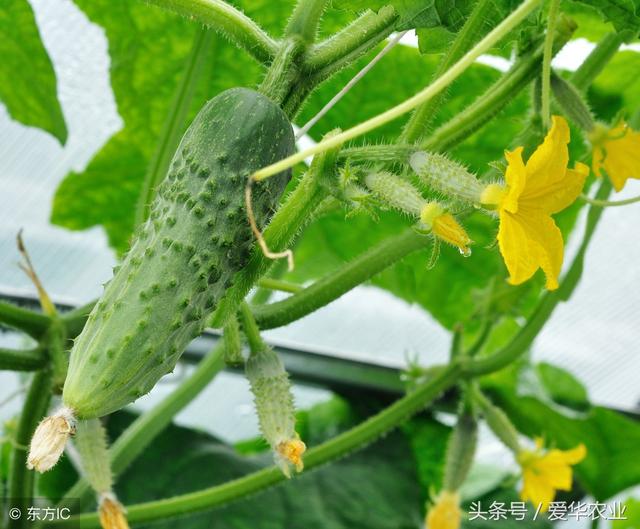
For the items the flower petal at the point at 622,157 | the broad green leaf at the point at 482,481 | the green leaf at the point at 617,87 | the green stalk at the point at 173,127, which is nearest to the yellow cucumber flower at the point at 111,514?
the green stalk at the point at 173,127

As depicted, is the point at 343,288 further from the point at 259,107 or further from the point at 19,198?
the point at 19,198

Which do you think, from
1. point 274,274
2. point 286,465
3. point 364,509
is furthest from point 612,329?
point 286,465

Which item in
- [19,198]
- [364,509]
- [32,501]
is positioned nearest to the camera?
[32,501]

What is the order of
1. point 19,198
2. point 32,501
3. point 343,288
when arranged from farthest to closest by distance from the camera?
point 19,198
point 32,501
point 343,288

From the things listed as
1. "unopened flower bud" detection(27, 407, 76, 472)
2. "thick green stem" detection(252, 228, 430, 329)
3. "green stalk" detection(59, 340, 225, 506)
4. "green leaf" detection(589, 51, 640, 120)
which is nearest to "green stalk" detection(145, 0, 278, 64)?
"thick green stem" detection(252, 228, 430, 329)

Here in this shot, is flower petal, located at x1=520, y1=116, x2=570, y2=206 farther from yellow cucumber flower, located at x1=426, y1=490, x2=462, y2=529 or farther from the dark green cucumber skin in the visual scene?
yellow cucumber flower, located at x1=426, y1=490, x2=462, y2=529

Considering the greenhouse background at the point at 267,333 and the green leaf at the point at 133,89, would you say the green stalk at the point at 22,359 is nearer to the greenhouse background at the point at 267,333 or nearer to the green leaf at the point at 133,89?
the green leaf at the point at 133,89

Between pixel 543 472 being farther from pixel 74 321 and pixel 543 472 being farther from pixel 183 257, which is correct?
pixel 183 257
